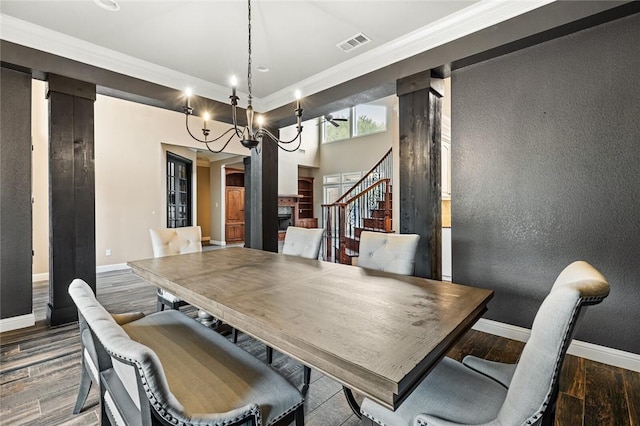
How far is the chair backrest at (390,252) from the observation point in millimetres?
2160

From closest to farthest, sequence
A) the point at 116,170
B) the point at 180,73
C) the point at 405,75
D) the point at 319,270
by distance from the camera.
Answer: the point at 319,270
the point at 405,75
the point at 180,73
the point at 116,170

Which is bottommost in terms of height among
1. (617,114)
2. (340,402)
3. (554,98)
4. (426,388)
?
(340,402)

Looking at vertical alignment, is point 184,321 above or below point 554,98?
below

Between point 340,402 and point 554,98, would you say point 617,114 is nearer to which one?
point 554,98

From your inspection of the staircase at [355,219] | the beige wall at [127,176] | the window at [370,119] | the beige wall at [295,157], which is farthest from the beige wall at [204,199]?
the window at [370,119]

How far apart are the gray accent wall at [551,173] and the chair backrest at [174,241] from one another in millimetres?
2730

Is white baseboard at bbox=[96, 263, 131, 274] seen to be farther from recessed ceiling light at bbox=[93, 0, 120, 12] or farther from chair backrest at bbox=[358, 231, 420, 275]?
chair backrest at bbox=[358, 231, 420, 275]

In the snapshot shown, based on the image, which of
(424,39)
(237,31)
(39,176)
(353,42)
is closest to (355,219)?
(353,42)

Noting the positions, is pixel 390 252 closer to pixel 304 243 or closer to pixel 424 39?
pixel 304 243

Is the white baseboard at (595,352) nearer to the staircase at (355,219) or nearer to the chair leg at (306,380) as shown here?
the chair leg at (306,380)

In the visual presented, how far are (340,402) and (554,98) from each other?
9.38 feet

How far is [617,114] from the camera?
2201mm

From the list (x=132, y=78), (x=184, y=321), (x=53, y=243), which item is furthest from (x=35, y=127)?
(x=184, y=321)

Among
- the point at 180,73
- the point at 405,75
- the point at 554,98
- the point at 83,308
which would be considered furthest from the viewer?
the point at 180,73
